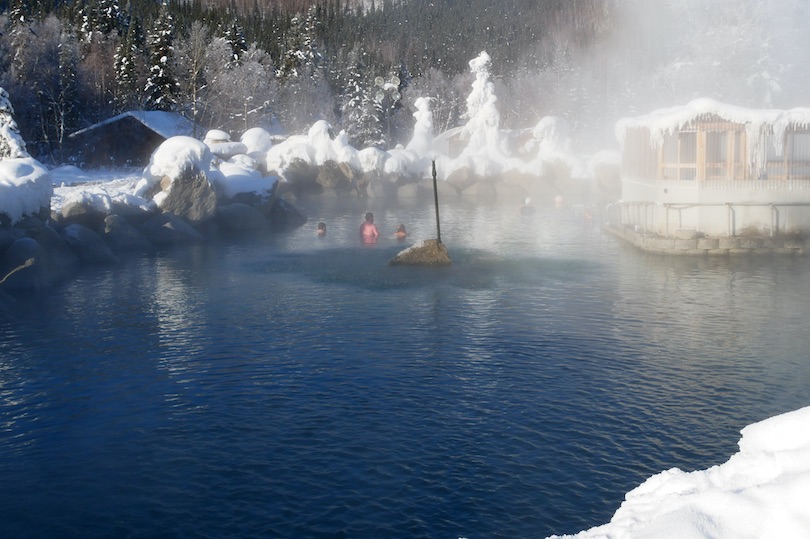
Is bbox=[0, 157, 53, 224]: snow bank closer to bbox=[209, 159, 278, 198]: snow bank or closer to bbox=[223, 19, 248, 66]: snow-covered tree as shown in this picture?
bbox=[209, 159, 278, 198]: snow bank

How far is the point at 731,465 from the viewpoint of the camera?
794 cm

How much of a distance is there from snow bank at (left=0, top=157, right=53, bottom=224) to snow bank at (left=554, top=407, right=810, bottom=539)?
2437 centimetres

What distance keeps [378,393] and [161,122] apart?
55614 millimetres

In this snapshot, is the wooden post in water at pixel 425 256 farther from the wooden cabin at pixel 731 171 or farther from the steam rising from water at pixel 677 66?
the steam rising from water at pixel 677 66

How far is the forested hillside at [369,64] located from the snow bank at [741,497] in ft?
190

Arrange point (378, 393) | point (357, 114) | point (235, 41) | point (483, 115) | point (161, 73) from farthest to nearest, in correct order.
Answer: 1. point (357, 114)
2. point (235, 41)
3. point (483, 115)
4. point (161, 73)
5. point (378, 393)

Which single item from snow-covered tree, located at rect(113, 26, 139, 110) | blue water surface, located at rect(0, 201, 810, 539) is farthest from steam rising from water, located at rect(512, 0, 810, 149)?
blue water surface, located at rect(0, 201, 810, 539)

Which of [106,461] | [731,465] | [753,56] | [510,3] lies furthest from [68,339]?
[510,3]

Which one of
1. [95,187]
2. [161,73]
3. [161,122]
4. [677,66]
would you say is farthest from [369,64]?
[95,187]

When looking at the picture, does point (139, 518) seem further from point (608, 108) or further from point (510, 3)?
point (510, 3)

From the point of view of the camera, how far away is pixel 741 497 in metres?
6.94

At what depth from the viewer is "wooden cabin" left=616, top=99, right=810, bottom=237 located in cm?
3177

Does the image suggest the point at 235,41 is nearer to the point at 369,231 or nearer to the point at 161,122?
the point at 161,122

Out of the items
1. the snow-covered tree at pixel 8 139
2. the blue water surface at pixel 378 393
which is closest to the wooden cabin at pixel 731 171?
the blue water surface at pixel 378 393
